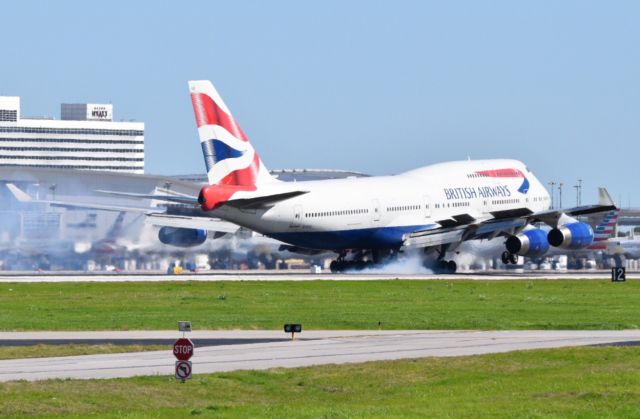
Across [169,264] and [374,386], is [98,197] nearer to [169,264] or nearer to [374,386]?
[169,264]

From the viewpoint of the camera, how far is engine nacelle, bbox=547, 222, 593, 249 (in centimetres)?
8462

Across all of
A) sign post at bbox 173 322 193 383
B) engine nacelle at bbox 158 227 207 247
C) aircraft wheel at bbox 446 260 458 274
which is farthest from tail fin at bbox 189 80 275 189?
sign post at bbox 173 322 193 383

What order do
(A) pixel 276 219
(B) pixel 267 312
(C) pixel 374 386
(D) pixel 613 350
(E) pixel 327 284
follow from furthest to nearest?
(A) pixel 276 219 → (E) pixel 327 284 → (B) pixel 267 312 → (D) pixel 613 350 → (C) pixel 374 386

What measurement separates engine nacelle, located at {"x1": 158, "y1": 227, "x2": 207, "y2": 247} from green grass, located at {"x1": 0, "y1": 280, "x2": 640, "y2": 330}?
63.0 feet

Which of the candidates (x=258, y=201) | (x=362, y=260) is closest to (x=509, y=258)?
(x=362, y=260)

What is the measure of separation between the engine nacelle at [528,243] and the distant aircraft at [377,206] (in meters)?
0.06

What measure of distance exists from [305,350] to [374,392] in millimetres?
7750

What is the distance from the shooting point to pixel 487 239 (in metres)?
87.2

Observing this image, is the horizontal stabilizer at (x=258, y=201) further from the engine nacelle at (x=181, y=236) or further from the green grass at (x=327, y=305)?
the engine nacelle at (x=181, y=236)

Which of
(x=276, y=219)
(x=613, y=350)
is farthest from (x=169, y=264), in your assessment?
(x=613, y=350)

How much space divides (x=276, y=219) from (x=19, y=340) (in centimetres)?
3912

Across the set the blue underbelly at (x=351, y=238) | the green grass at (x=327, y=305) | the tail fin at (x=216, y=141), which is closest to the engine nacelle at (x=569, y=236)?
the blue underbelly at (x=351, y=238)

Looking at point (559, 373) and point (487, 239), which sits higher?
point (487, 239)

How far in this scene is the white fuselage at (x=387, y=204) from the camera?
78750mm
